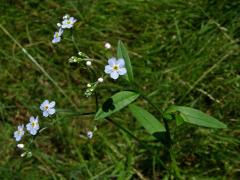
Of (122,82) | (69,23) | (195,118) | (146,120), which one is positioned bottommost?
(195,118)

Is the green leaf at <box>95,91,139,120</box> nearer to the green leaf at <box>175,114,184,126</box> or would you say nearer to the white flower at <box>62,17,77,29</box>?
the green leaf at <box>175,114,184,126</box>

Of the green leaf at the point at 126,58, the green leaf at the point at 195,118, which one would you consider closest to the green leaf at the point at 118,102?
the green leaf at the point at 126,58

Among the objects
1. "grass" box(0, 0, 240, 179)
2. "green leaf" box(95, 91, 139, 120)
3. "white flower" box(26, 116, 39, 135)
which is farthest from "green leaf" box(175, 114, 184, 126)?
"white flower" box(26, 116, 39, 135)

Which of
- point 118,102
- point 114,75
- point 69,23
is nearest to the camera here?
point 114,75

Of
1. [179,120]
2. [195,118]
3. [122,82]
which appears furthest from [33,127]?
[122,82]

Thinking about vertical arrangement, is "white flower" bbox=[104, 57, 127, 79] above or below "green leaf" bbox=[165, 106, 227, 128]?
above

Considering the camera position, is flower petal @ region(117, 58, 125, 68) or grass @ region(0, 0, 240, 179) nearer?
flower petal @ region(117, 58, 125, 68)

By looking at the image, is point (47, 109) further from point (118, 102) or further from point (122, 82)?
point (122, 82)

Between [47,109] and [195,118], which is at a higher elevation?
[47,109]
